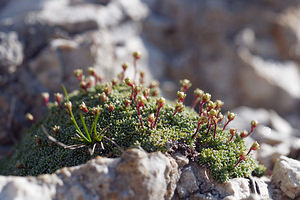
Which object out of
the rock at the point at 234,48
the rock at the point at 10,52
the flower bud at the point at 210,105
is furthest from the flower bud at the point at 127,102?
the rock at the point at 234,48

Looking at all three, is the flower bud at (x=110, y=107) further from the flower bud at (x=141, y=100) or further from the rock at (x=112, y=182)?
the rock at (x=112, y=182)

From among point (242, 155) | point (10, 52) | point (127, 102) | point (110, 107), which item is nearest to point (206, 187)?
point (242, 155)

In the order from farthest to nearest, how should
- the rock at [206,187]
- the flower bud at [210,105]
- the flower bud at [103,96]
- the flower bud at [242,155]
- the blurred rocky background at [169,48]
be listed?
the blurred rocky background at [169,48] → the flower bud at [103,96] → the flower bud at [210,105] → the flower bud at [242,155] → the rock at [206,187]

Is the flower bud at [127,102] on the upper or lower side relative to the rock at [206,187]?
upper

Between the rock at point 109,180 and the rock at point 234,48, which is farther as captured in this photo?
the rock at point 234,48

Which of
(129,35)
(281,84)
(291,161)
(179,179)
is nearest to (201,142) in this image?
(179,179)

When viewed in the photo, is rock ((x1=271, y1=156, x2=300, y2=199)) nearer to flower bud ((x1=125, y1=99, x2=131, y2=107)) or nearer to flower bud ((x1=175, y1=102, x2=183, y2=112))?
flower bud ((x1=175, y1=102, x2=183, y2=112))
